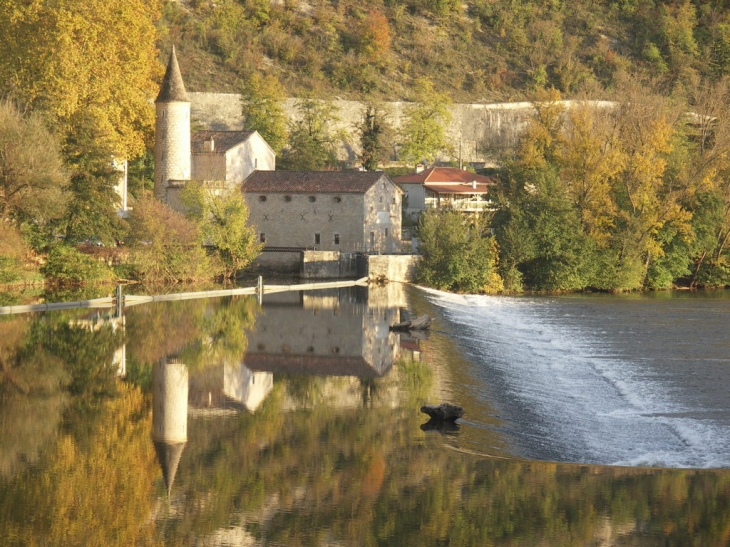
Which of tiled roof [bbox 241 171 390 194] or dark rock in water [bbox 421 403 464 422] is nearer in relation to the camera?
dark rock in water [bbox 421 403 464 422]

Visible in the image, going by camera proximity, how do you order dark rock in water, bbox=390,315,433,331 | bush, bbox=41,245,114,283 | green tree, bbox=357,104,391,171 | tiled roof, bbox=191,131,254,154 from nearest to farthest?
1. dark rock in water, bbox=390,315,433,331
2. bush, bbox=41,245,114,283
3. tiled roof, bbox=191,131,254,154
4. green tree, bbox=357,104,391,171

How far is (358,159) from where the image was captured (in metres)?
72.7

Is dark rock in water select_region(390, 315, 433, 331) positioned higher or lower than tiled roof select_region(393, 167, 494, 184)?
lower

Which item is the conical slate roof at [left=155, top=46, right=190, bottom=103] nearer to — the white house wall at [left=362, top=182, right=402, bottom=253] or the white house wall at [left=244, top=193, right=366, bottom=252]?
the white house wall at [left=244, top=193, right=366, bottom=252]

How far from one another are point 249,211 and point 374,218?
533cm

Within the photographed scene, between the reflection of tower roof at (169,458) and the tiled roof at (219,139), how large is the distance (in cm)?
3613

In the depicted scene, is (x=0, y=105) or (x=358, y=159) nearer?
(x=0, y=105)

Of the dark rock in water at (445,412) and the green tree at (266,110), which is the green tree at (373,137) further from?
the dark rock in water at (445,412)

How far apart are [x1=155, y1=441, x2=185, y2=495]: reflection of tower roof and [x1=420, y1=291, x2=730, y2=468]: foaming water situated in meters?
5.11

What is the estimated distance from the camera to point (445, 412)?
18.7 meters

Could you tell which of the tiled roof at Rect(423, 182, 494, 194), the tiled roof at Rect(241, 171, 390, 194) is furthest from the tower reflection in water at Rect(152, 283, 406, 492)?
the tiled roof at Rect(423, 182, 494, 194)

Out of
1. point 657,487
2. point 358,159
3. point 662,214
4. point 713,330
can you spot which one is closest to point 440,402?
point 657,487

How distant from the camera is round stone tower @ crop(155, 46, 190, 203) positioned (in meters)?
48.5

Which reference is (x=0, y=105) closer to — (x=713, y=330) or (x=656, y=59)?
(x=713, y=330)
